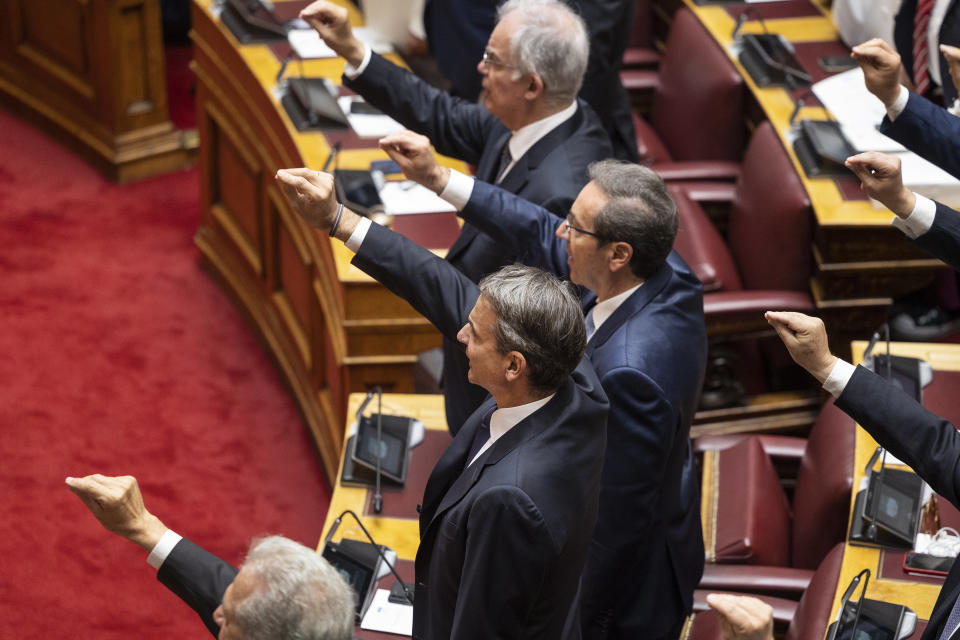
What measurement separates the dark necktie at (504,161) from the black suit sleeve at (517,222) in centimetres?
25

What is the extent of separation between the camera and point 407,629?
2160mm

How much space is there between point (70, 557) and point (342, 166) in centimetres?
124

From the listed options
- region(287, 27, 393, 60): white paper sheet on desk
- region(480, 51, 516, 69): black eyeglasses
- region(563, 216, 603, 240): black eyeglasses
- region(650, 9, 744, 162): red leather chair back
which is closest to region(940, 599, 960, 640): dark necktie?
region(563, 216, 603, 240): black eyeglasses

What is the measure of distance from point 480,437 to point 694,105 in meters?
2.28

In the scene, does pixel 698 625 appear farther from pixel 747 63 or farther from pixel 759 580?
pixel 747 63

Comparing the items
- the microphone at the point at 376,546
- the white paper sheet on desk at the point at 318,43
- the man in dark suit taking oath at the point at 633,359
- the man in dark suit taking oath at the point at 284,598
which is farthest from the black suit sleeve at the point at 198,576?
the white paper sheet on desk at the point at 318,43

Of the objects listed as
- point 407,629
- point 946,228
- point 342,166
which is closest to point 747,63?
point 342,166

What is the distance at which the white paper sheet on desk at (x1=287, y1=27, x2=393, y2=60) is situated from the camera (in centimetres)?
381

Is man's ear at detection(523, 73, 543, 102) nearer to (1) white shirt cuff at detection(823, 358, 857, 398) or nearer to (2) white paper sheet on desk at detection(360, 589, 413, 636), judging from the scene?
(1) white shirt cuff at detection(823, 358, 857, 398)

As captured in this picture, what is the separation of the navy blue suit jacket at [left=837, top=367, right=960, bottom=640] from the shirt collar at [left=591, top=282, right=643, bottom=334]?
1.47 feet

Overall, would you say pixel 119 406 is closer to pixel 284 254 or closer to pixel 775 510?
pixel 284 254

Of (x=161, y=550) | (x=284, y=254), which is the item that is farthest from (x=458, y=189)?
(x=284, y=254)

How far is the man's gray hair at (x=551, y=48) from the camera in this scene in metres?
2.44

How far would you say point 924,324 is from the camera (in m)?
3.51
